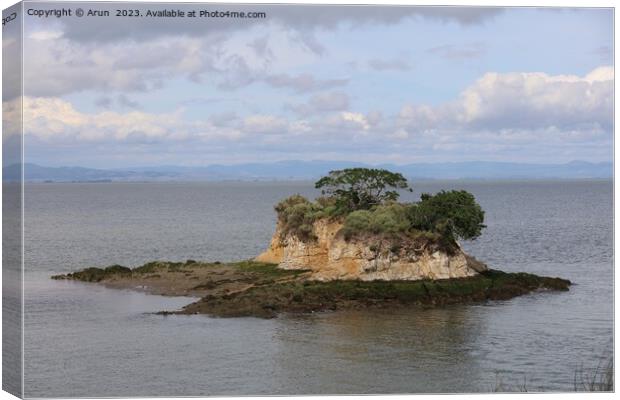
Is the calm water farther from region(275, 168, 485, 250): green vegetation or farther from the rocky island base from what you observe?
region(275, 168, 485, 250): green vegetation

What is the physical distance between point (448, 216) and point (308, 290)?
332 inches

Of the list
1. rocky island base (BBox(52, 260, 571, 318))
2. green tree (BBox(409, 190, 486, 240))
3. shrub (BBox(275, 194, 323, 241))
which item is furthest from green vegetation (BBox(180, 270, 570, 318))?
shrub (BBox(275, 194, 323, 241))

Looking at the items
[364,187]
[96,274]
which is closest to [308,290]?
[364,187]

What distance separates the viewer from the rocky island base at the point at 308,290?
46062 millimetres

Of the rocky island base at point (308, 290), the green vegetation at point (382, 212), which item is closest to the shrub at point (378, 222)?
the green vegetation at point (382, 212)

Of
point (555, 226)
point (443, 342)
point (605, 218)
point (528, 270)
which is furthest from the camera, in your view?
point (605, 218)

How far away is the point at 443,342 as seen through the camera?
3888cm

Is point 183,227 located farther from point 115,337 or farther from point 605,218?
point 115,337

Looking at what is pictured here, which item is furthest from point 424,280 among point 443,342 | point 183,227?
point 183,227

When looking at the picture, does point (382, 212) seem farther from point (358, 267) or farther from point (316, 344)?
point (316, 344)

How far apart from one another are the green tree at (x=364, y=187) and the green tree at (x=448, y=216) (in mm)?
3554

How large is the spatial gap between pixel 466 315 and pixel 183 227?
2980 inches

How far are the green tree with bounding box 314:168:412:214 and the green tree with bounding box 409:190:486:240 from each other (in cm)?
355

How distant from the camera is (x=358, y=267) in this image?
49719mm
